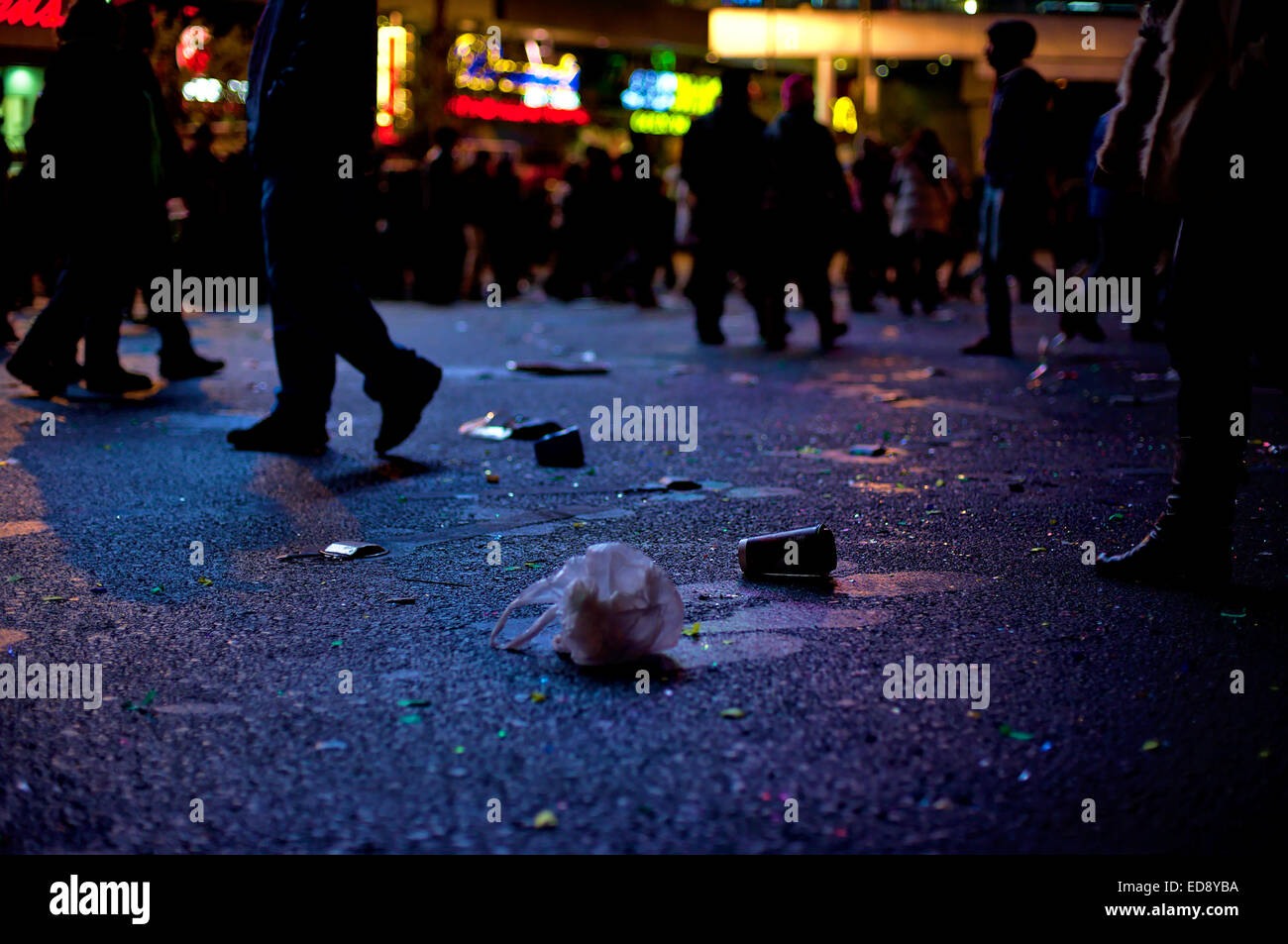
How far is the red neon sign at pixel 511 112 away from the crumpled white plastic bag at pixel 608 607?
28.1 m

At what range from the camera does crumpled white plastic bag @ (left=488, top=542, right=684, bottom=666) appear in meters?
3.11

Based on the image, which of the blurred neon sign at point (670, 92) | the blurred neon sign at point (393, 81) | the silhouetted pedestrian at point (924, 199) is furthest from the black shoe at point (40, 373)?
the blurred neon sign at point (670, 92)

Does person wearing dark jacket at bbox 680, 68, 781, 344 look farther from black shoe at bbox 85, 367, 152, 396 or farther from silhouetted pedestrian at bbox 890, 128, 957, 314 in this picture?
black shoe at bbox 85, 367, 152, 396

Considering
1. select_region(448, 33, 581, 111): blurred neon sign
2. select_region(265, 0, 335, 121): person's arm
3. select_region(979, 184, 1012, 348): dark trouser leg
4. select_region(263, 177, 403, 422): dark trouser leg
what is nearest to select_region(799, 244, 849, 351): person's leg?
select_region(979, 184, 1012, 348): dark trouser leg

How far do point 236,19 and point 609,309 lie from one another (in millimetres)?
7507

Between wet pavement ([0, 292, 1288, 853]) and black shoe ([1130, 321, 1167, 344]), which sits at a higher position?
black shoe ([1130, 321, 1167, 344])

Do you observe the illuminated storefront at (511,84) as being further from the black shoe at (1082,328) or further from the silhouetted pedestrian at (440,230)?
the black shoe at (1082,328)

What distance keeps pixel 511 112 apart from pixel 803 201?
76.5ft

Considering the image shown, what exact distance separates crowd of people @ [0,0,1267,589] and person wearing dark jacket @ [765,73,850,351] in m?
0.02

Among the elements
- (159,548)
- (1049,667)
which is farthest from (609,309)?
(1049,667)
